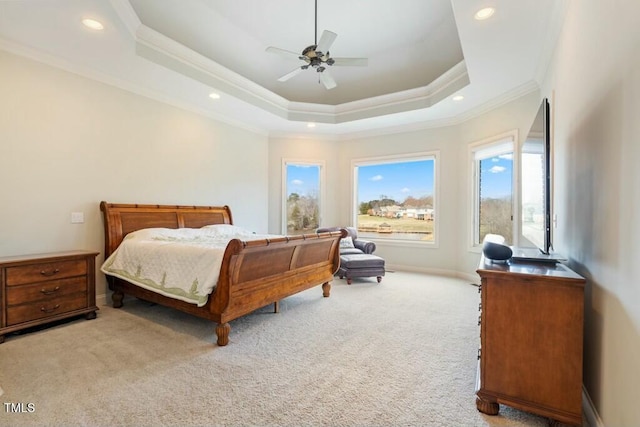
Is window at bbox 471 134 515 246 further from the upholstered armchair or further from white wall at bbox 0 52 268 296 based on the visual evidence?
white wall at bbox 0 52 268 296

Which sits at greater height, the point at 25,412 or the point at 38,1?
the point at 38,1

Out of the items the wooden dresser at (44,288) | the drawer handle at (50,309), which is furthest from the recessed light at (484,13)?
the drawer handle at (50,309)

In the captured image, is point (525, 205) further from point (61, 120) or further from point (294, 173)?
point (61, 120)

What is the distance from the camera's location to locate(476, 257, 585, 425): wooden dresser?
1606 millimetres

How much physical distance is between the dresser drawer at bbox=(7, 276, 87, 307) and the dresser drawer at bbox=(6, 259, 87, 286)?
48 millimetres

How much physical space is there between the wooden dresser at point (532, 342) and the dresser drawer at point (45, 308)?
3734mm

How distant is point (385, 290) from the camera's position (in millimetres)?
4508

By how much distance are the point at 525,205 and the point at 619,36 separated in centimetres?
198

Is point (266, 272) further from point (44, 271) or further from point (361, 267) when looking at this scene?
point (361, 267)

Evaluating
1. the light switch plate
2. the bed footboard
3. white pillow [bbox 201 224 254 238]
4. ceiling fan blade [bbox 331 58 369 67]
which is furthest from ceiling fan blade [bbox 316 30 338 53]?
the light switch plate

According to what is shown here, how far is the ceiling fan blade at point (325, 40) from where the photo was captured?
3066mm

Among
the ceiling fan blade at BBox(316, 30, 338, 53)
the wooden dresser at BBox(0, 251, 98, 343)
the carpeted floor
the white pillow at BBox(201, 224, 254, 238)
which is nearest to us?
the carpeted floor

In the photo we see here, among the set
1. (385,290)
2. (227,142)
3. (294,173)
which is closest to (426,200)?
(385,290)

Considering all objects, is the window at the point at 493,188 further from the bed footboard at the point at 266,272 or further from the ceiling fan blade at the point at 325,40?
the ceiling fan blade at the point at 325,40
